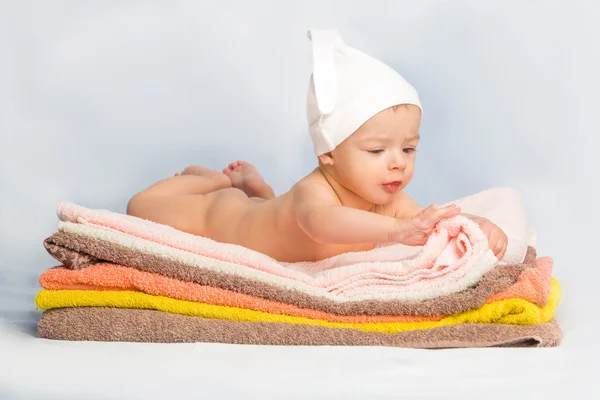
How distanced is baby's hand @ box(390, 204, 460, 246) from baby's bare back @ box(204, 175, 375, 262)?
1.46 ft

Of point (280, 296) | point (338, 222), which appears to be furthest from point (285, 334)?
point (338, 222)

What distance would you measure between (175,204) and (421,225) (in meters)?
1.03

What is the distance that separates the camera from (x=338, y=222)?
2721 millimetres

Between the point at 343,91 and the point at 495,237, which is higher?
the point at 343,91

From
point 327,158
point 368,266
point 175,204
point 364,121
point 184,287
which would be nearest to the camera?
point 184,287

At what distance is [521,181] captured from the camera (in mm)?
4578

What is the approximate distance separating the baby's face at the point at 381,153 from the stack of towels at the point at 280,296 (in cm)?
36

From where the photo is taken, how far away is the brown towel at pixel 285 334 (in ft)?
7.93

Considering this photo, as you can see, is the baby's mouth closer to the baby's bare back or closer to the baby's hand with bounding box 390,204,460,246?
the baby's bare back

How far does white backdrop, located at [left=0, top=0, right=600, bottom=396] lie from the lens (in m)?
4.46

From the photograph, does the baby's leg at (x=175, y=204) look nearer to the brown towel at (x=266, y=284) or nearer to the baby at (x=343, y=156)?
the baby at (x=343, y=156)

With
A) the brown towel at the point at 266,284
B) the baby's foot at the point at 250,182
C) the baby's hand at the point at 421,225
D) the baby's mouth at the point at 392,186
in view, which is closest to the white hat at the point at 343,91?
the baby's mouth at the point at 392,186

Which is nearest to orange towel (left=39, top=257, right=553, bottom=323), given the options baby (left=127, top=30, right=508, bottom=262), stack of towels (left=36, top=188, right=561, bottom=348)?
stack of towels (left=36, top=188, right=561, bottom=348)

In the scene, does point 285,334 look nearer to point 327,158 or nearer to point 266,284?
point 266,284
